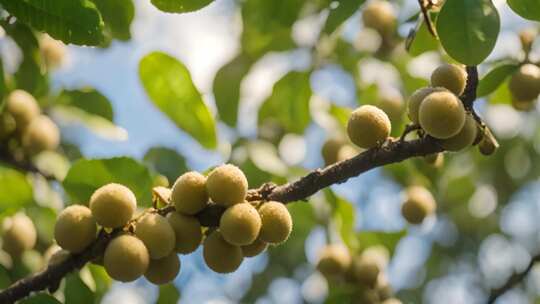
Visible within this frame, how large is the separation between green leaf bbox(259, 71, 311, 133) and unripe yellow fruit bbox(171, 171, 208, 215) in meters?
1.05

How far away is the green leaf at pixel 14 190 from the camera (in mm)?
2090

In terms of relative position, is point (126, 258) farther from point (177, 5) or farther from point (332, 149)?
point (332, 149)

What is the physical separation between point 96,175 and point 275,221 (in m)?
0.47

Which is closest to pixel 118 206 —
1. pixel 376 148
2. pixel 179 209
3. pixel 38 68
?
pixel 179 209

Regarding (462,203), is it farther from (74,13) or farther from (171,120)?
(74,13)

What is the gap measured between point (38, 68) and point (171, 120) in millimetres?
400

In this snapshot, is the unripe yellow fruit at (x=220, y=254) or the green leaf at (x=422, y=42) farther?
the green leaf at (x=422, y=42)

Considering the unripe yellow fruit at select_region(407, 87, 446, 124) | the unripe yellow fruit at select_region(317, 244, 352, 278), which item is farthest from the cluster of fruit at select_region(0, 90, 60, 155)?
the unripe yellow fruit at select_region(407, 87, 446, 124)

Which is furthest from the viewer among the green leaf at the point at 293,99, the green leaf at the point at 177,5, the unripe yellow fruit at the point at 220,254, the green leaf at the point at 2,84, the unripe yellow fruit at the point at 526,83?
the green leaf at the point at 293,99

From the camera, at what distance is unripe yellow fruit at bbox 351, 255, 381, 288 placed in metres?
2.22

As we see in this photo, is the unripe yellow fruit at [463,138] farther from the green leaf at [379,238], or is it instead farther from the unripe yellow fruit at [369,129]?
the green leaf at [379,238]

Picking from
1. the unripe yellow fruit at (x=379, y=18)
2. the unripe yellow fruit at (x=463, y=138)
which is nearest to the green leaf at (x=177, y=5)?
the unripe yellow fruit at (x=463, y=138)

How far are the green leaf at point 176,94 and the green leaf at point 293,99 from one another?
0.52m

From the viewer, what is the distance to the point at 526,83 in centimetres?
183
